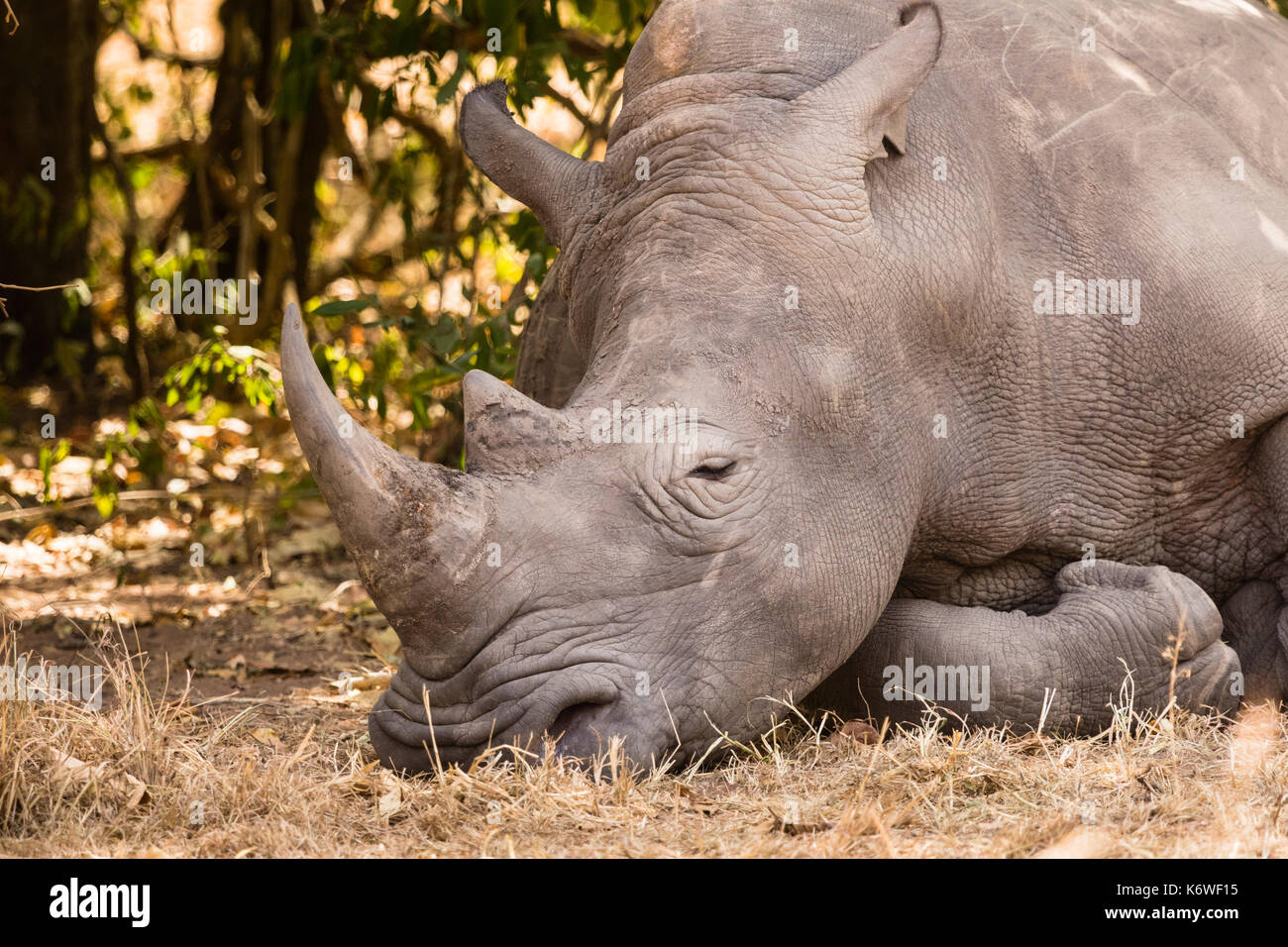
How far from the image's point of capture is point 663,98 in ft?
14.4

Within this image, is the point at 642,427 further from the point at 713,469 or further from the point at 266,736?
the point at 266,736

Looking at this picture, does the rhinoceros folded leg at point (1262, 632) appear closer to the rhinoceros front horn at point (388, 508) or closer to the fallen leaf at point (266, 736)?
the rhinoceros front horn at point (388, 508)

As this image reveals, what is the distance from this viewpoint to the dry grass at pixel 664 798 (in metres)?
3.35

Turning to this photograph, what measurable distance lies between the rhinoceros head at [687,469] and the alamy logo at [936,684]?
337 mm

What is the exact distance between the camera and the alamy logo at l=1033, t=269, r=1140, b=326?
438cm

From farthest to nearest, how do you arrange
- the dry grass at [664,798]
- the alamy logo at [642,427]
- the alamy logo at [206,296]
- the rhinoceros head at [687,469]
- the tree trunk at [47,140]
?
the tree trunk at [47,140] < the alamy logo at [206,296] < the alamy logo at [642,427] < the rhinoceros head at [687,469] < the dry grass at [664,798]

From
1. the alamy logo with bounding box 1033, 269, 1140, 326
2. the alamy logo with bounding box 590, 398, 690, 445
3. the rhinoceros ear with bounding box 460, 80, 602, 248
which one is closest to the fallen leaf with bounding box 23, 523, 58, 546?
the rhinoceros ear with bounding box 460, 80, 602, 248

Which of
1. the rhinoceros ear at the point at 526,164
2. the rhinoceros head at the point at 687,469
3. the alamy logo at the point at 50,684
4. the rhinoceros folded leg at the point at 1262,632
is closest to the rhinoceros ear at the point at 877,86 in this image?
the rhinoceros head at the point at 687,469

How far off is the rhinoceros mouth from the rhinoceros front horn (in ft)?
0.65
